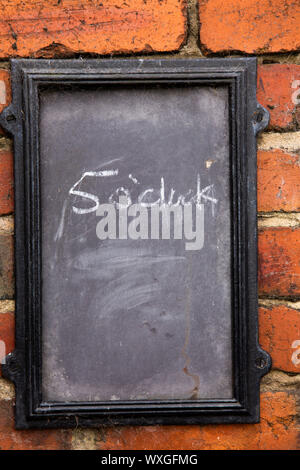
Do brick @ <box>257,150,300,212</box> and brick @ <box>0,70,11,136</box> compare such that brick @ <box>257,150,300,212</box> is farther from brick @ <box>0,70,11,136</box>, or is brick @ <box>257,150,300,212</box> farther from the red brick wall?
brick @ <box>0,70,11,136</box>

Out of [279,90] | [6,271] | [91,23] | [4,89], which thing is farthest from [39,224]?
[279,90]

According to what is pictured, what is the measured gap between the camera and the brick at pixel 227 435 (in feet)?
2.13

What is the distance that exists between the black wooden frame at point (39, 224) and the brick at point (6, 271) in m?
0.02

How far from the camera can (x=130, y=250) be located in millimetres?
642

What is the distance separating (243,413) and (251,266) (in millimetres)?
228

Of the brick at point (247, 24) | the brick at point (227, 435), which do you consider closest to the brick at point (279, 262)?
the brick at point (227, 435)

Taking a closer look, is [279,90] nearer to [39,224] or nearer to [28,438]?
[39,224]

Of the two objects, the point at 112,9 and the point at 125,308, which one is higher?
the point at 112,9

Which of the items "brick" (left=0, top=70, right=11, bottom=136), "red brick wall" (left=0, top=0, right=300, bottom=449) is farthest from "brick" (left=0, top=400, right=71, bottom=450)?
"brick" (left=0, top=70, right=11, bottom=136)

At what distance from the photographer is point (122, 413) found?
636 mm

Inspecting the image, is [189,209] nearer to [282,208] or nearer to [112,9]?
[282,208]

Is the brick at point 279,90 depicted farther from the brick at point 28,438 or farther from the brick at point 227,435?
the brick at point 28,438

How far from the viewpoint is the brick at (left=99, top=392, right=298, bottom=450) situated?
2.13 feet

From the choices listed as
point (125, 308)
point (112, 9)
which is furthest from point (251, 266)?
point (112, 9)
